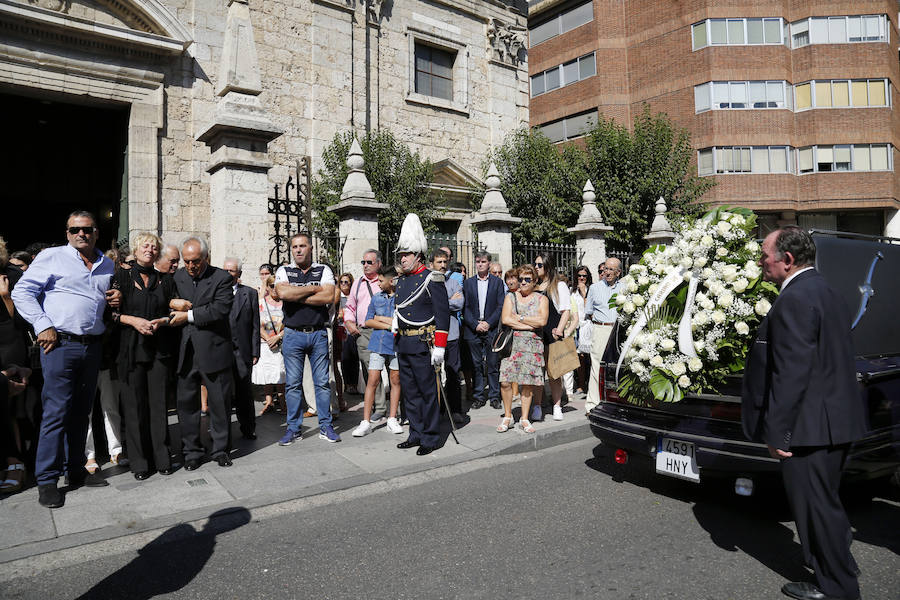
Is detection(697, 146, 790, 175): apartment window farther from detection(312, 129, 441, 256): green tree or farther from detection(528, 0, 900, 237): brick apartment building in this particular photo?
detection(312, 129, 441, 256): green tree

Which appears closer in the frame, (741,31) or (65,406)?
(65,406)

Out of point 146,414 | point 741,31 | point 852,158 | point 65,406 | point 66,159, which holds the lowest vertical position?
point 146,414

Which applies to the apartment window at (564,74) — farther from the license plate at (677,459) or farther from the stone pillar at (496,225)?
the license plate at (677,459)

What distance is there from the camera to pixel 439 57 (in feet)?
55.7

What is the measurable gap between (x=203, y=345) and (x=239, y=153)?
369cm

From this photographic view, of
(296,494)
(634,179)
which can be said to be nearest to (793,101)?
(634,179)

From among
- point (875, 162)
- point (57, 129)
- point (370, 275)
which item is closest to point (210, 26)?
point (57, 129)

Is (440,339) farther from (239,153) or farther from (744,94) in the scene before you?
(744,94)

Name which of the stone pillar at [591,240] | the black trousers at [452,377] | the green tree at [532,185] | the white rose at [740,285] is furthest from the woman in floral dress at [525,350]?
the green tree at [532,185]

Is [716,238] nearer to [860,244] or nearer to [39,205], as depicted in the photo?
[860,244]

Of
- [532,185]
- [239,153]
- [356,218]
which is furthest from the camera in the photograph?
[532,185]

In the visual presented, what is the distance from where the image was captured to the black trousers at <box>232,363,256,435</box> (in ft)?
22.0

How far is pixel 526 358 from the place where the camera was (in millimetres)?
6887

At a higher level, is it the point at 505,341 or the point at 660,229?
the point at 660,229
